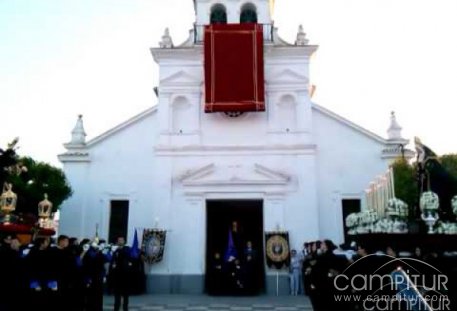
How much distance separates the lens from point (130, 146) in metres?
21.9

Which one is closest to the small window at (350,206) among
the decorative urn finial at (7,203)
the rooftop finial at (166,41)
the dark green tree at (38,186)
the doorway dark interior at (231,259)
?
the doorway dark interior at (231,259)

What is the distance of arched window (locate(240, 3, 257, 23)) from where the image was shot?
23.7 metres

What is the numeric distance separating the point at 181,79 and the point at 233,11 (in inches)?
187

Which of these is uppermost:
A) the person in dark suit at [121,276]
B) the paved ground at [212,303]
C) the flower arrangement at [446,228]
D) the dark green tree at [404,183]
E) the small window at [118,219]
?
the dark green tree at [404,183]

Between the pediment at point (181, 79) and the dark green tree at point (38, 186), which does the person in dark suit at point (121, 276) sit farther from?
the pediment at point (181, 79)

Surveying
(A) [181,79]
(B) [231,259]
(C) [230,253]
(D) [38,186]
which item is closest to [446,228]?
(B) [231,259]

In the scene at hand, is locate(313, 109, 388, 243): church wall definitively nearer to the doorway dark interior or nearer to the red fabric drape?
the red fabric drape

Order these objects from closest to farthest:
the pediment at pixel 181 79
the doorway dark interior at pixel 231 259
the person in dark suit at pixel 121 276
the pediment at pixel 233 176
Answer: the person in dark suit at pixel 121 276
the doorway dark interior at pixel 231 259
the pediment at pixel 233 176
the pediment at pixel 181 79

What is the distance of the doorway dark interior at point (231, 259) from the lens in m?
18.6

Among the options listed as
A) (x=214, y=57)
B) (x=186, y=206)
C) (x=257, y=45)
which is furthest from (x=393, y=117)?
(x=186, y=206)

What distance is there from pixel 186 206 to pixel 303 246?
5.40m

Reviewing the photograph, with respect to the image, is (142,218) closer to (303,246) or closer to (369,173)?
(303,246)

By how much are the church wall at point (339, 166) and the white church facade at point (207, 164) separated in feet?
0.15

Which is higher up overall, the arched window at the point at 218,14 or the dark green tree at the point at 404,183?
the arched window at the point at 218,14
